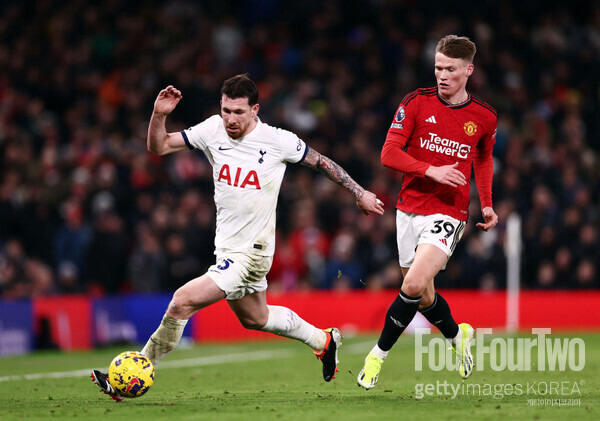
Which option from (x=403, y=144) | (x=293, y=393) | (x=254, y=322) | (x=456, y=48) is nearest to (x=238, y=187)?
(x=254, y=322)

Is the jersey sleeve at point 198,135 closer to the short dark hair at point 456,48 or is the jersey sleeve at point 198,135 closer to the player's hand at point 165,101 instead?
the player's hand at point 165,101

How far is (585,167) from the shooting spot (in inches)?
806

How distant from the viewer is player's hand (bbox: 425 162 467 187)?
8.30 metres

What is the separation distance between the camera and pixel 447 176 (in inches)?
327

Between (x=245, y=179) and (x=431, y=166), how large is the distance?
62.7 inches

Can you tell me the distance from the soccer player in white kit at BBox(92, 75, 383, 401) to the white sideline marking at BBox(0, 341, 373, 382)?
3.50 m

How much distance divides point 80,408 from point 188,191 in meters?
10.7

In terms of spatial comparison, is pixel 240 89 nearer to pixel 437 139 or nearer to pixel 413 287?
pixel 437 139

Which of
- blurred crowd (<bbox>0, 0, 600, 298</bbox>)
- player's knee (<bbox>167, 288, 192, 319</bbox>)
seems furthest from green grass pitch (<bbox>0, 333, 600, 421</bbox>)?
blurred crowd (<bbox>0, 0, 600, 298</bbox>)

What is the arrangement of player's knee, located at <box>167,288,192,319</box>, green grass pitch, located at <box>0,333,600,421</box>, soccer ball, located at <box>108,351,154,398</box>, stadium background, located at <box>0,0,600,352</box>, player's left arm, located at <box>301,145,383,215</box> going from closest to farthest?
green grass pitch, located at <box>0,333,600,421</box>, soccer ball, located at <box>108,351,154,398</box>, player's knee, located at <box>167,288,192,319</box>, player's left arm, located at <box>301,145,383,215</box>, stadium background, located at <box>0,0,600,352</box>

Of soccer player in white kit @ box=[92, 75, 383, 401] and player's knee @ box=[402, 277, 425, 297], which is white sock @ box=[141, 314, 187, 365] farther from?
player's knee @ box=[402, 277, 425, 297]

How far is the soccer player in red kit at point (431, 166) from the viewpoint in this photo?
8555 mm

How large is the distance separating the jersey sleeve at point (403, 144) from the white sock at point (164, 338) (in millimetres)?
2260

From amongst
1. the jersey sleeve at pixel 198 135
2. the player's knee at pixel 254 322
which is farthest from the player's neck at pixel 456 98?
the player's knee at pixel 254 322
